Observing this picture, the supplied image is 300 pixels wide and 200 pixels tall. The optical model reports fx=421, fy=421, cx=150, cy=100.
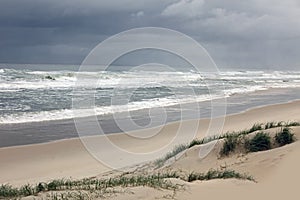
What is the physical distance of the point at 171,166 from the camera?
911 cm

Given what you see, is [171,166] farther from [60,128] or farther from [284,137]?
[60,128]

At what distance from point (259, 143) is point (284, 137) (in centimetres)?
65

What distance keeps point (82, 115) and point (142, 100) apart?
757 centimetres

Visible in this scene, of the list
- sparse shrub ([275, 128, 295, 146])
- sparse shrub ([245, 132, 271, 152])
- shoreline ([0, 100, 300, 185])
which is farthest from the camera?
shoreline ([0, 100, 300, 185])

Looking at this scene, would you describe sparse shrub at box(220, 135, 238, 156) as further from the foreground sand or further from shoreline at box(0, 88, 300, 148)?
shoreline at box(0, 88, 300, 148)

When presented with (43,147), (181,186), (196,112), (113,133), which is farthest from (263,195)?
(196,112)

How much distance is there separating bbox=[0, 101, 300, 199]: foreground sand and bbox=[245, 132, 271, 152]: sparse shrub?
1.60ft

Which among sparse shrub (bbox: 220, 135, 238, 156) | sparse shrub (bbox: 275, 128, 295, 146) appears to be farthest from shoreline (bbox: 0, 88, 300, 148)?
sparse shrub (bbox: 275, 128, 295, 146)

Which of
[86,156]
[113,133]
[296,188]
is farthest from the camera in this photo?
[113,133]

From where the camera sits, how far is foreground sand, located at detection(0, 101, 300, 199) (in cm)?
604

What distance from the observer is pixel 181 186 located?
19.5 feet

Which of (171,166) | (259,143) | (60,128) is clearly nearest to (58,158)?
(171,166)

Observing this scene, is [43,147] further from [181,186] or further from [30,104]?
[30,104]

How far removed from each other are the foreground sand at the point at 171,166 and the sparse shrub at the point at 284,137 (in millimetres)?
397
